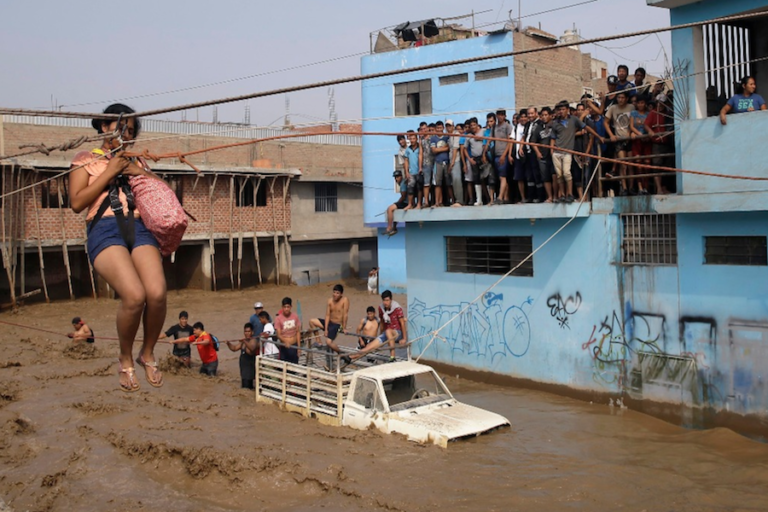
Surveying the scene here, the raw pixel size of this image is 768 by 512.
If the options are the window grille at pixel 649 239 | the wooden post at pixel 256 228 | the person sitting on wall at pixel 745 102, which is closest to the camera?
the person sitting on wall at pixel 745 102

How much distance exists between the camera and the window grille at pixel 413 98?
1054 inches

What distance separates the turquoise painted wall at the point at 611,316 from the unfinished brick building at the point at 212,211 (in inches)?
451

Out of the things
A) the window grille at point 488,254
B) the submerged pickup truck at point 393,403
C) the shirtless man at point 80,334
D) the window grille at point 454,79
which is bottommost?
the submerged pickup truck at point 393,403

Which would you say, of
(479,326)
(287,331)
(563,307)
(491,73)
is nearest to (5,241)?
(287,331)

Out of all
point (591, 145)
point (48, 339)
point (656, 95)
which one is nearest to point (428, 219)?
point (591, 145)

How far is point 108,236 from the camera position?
5168mm

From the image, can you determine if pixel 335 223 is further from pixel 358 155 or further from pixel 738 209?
pixel 738 209

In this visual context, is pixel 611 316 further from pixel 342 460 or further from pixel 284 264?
pixel 284 264

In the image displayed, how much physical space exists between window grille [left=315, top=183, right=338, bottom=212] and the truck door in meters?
22.2

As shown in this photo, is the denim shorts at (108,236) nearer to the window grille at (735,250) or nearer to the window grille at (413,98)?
the window grille at (735,250)

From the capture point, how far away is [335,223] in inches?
1326

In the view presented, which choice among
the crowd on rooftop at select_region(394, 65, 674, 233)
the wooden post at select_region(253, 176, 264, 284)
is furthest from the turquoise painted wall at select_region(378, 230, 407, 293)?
the crowd on rooftop at select_region(394, 65, 674, 233)

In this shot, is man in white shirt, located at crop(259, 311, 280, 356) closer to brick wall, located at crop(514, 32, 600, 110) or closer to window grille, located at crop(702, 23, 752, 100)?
window grille, located at crop(702, 23, 752, 100)

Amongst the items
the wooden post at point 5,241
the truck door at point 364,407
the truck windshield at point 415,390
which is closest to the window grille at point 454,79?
the wooden post at point 5,241
